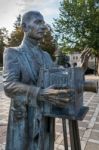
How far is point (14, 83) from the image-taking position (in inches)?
76.1

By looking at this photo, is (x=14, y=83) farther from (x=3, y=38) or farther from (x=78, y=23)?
(x=3, y=38)

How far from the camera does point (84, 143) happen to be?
5.50 metres

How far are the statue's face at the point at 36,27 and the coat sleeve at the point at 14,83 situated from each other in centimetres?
23

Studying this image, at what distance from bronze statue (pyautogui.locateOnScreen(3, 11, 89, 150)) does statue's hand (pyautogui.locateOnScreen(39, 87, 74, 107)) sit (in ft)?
0.12

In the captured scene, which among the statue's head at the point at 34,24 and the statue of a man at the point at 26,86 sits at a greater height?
the statue's head at the point at 34,24

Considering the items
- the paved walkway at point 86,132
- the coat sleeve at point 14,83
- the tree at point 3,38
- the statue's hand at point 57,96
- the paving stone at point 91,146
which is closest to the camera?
the statue's hand at point 57,96

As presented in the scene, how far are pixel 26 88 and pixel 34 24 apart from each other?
0.53 metres

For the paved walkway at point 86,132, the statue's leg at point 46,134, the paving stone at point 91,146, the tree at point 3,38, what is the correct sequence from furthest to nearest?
the tree at point 3,38, the paved walkway at point 86,132, the paving stone at point 91,146, the statue's leg at point 46,134

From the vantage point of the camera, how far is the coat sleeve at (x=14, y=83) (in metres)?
1.92

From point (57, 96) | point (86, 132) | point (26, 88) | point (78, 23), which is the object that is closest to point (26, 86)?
point (26, 88)

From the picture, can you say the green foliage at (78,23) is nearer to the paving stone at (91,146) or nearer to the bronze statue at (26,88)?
the paving stone at (91,146)

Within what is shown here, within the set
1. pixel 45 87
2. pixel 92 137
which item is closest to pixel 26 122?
pixel 45 87

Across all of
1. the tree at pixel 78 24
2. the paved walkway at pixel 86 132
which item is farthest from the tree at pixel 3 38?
the paved walkway at pixel 86 132

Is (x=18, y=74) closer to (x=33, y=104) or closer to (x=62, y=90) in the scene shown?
(x=33, y=104)
